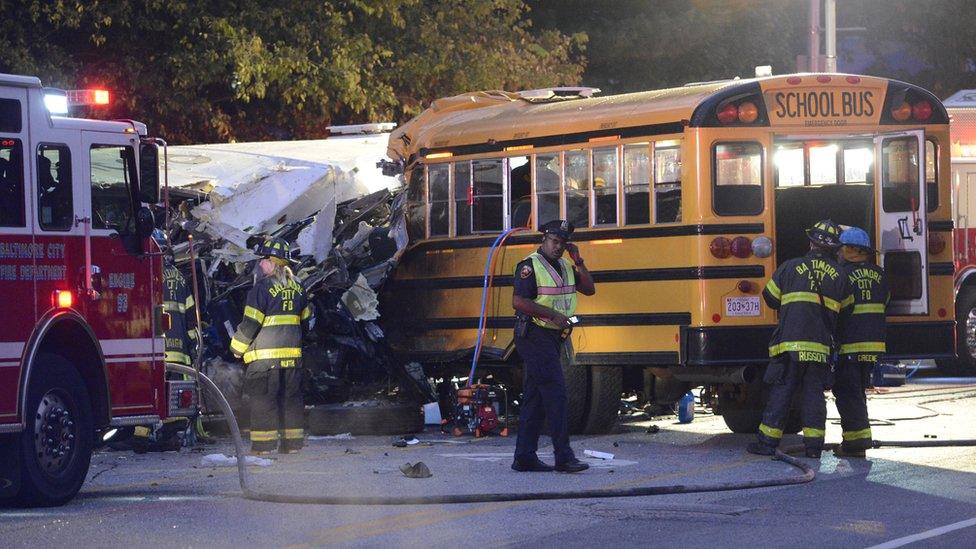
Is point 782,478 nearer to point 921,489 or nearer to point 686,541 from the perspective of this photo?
point 921,489

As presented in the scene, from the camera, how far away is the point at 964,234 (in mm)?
20562

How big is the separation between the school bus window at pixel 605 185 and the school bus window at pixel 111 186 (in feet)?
13.3

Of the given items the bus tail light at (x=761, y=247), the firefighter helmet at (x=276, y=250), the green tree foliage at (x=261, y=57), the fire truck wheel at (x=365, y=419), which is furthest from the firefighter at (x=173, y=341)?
the green tree foliage at (x=261, y=57)

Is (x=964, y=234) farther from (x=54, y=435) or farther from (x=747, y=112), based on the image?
(x=54, y=435)

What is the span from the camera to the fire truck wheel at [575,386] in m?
13.9

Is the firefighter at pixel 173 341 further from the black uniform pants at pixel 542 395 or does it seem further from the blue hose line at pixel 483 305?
the black uniform pants at pixel 542 395

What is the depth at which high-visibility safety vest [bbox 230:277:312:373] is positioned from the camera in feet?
43.8

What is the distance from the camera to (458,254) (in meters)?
15.0

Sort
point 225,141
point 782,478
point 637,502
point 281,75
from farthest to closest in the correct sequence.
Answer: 1. point 225,141
2. point 281,75
3. point 782,478
4. point 637,502

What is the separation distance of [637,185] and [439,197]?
2.43 metres

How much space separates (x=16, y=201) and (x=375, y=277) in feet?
19.6

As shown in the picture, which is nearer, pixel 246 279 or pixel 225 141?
pixel 246 279

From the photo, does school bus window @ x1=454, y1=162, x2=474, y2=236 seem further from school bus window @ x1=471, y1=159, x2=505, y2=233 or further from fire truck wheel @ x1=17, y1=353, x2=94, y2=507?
fire truck wheel @ x1=17, y1=353, x2=94, y2=507

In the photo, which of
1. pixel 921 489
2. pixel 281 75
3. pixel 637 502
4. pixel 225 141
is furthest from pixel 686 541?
pixel 225 141
